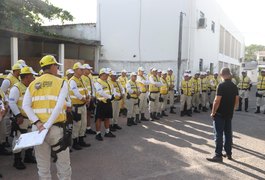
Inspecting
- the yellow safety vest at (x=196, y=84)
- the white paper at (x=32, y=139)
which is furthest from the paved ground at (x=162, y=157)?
the yellow safety vest at (x=196, y=84)

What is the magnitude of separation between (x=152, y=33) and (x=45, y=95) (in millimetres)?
15554

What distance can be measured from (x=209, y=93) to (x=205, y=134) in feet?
20.3

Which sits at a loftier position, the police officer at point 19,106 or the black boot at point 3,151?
the police officer at point 19,106

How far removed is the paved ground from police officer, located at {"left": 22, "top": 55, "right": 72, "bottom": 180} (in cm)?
131

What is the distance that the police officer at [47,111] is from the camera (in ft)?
13.4

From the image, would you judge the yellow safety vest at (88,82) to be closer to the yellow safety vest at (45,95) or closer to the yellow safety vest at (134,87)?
the yellow safety vest at (134,87)

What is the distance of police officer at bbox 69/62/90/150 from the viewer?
23.6 ft

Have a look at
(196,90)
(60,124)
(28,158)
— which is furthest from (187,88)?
(60,124)

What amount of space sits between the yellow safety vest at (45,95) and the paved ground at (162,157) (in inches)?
70.7

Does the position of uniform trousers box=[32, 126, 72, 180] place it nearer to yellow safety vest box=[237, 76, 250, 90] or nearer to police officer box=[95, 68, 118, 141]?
police officer box=[95, 68, 118, 141]

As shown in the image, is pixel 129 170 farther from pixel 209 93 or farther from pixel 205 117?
pixel 209 93

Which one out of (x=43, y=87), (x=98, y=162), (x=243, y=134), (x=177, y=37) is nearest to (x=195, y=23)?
(x=177, y=37)

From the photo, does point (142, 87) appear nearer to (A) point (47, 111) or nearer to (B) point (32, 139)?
(A) point (47, 111)

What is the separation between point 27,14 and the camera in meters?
17.0
